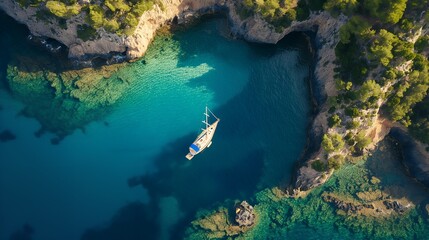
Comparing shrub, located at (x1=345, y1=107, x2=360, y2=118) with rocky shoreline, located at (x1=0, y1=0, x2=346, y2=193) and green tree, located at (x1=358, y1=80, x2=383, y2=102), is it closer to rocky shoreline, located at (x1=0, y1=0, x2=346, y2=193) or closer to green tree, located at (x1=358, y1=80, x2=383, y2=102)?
green tree, located at (x1=358, y1=80, x2=383, y2=102)

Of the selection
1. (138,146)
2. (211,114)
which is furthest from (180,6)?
(138,146)

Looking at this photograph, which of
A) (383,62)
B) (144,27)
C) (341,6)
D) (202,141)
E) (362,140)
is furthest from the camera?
(144,27)

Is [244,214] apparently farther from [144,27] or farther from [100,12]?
[100,12]

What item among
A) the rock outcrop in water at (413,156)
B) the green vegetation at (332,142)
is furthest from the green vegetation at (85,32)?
the rock outcrop in water at (413,156)

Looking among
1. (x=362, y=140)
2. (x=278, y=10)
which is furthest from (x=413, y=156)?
(x=278, y=10)

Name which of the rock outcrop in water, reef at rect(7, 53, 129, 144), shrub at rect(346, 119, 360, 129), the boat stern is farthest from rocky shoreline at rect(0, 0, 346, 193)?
the boat stern

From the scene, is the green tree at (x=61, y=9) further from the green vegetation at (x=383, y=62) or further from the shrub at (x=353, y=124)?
the shrub at (x=353, y=124)

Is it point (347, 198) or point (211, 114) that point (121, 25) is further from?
point (347, 198)
